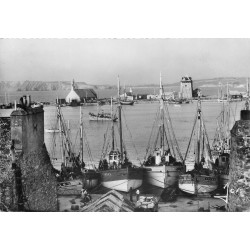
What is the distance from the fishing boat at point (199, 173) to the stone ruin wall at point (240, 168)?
182mm

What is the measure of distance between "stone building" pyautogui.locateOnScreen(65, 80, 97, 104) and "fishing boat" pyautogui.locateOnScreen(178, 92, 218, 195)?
3.35 ft

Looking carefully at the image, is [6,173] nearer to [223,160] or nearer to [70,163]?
[70,163]

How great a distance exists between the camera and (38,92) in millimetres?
4738

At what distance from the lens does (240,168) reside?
4.72 metres

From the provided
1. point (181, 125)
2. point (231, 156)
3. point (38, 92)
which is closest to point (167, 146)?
point (181, 125)

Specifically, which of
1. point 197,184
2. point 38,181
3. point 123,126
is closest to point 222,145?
point 197,184

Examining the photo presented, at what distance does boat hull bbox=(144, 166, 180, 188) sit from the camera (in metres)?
4.83

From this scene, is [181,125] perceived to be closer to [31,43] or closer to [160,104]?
[160,104]

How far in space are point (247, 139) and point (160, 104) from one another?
2.89ft

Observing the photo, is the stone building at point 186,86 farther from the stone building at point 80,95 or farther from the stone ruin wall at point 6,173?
the stone ruin wall at point 6,173

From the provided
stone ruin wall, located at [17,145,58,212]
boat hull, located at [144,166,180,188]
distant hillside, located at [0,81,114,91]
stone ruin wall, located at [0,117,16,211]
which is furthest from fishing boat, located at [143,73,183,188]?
stone ruin wall, located at [0,117,16,211]

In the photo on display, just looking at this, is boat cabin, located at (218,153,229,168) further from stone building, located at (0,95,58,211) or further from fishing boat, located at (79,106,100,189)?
stone building, located at (0,95,58,211)

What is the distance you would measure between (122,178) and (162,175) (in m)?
0.39

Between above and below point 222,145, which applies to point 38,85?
above
